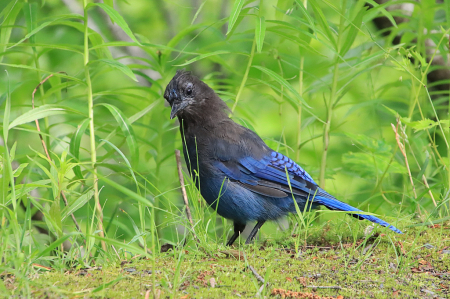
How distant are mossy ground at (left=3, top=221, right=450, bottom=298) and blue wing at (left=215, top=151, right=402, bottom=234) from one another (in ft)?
2.42

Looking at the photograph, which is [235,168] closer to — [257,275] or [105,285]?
[257,275]

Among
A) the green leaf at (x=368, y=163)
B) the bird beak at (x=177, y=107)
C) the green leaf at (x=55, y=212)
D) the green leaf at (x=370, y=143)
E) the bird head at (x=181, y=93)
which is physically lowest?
the green leaf at (x=368, y=163)

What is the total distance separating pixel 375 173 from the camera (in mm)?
3924

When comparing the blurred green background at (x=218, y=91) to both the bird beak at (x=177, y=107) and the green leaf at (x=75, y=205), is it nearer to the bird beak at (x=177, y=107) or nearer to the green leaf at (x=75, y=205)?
the green leaf at (x=75, y=205)

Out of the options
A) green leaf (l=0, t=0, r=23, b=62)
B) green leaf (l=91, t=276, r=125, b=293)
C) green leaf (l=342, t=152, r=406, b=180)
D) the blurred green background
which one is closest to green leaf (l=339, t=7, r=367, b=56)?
the blurred green background

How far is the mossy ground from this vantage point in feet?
6.64

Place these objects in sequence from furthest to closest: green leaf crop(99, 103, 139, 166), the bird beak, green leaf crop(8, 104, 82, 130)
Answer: the bird beak → green leaf crop(99, 103, 139, 166) → green leaf crop(8, 104, 82, 130)

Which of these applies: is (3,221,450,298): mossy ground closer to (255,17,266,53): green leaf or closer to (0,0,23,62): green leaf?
(255,17,266,53): green leaf

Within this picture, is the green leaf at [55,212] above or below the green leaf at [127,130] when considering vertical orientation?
below

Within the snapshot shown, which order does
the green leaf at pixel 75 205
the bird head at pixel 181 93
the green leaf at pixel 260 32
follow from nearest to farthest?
the green leaf at pixel 75 205, the green leaf at pixel 260 32, the bird head at pixel 181 93

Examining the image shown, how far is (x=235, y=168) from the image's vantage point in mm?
3668

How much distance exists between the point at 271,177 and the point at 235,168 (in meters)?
0.28

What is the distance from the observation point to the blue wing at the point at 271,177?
3572 millimetres

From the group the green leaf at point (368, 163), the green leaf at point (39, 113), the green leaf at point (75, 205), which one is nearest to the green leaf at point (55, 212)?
the green leaf at point (75, 205)
